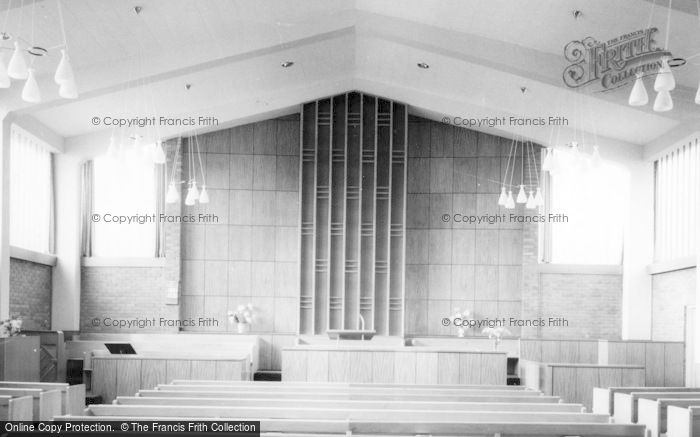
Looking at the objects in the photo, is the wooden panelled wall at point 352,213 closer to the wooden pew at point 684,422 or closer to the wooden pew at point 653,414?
the wooden pew at point 653,414

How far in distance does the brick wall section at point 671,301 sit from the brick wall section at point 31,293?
9924 millimetres

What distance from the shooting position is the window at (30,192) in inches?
510

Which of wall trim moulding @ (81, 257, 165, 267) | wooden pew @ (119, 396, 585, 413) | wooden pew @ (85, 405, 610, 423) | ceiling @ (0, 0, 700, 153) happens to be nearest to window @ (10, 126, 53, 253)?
ceiling @ (0, 0, 700, 153)

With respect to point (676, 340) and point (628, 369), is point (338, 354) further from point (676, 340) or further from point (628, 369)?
point (676, 340)

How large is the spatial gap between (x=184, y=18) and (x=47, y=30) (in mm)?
1793

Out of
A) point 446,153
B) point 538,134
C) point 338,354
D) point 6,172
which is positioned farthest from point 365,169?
point 6,172

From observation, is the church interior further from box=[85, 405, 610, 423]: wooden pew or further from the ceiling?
box=[85, 405, 610, 423]: wooden pew

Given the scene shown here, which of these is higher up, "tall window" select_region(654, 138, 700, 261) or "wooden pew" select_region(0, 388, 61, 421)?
"tall window" select_region(654, 138, 700, 261)

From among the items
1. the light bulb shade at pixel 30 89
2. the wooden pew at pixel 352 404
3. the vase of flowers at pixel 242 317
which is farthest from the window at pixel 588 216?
the light bulb shade at pixel 30 89

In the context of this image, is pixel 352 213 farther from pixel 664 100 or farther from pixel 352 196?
pixel 664 100

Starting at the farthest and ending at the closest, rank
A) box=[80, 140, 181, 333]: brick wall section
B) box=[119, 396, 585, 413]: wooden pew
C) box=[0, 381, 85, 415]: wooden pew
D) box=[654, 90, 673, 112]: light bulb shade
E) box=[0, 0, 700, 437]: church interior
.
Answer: box=[80, 140, 181, 333]: brick wall section, box=[0, 0, 700, 437]: church interior, box=[654, 90, 673, 112]: light bulb shade, box=[0, 381, 85, 415]: wooden pew, box=[119, 396, 585, 413]: wooden pew

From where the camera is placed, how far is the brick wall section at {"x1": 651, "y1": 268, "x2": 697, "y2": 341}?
12.9m

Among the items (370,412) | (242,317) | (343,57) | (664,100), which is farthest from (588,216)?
(370,412)

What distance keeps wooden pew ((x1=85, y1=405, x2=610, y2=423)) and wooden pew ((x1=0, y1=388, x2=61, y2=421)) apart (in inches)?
24.9
